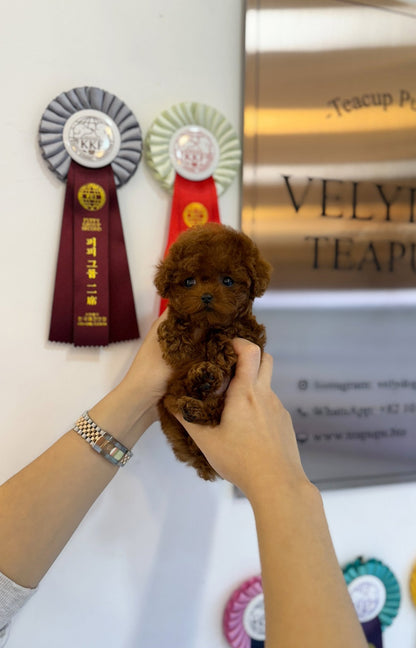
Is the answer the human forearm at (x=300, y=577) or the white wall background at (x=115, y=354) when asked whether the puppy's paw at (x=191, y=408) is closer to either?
the human forearm at (x=300, y=577)

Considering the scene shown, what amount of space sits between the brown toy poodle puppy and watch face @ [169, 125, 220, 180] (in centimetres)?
26

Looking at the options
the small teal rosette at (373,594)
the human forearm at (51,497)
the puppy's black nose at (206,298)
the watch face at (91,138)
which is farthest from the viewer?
the small teal rosette at (373,594)

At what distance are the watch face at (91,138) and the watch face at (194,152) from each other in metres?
0.12

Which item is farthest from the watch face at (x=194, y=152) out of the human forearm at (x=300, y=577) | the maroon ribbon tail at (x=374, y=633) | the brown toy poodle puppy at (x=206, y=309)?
the maroon ribbon tail at (x=374, y=633)

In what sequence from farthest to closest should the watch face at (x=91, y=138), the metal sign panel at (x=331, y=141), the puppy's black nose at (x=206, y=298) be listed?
the metal sign panel at (x=331, y=141), the watch face at (x=91, y=138), the puppy's black nose at (x=206, y=298)

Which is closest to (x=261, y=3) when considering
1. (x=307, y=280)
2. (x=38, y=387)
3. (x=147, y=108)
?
(x=147, y=108)

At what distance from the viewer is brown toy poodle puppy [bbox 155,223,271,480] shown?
22.7 inches

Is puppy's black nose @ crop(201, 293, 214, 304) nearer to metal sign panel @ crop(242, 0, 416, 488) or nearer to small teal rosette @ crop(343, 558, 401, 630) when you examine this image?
metal sign panel @ crop(242, 0, 416, 488)

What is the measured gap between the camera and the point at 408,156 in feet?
3.21

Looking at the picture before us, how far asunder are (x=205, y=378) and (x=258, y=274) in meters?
0.17

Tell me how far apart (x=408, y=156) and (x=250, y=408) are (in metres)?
0.76

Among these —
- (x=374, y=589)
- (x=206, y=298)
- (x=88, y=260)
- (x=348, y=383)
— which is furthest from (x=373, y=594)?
(x=88, y=260)

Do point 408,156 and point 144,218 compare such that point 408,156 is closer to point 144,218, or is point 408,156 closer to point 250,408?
point 144,218

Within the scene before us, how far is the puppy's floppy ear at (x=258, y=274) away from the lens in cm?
61
